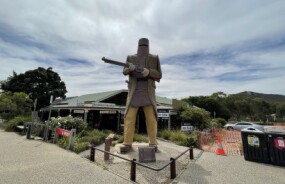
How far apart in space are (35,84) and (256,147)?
33.3 meters

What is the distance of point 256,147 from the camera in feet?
25.0

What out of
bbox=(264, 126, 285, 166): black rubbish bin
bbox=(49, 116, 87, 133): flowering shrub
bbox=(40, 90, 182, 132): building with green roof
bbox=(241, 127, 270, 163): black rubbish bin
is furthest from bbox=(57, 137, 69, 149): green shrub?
bbox=(264, 126, 285, 166): black rubbish bin

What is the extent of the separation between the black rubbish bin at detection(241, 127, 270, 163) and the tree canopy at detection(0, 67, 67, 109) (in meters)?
31.3

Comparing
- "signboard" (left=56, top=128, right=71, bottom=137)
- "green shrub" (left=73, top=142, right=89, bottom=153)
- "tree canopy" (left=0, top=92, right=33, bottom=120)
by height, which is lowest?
"green shrub" (left=73, top=142, right=89, bottom=153)

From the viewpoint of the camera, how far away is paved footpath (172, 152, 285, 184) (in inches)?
210

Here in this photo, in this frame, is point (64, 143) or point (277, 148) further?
point (64, 143)

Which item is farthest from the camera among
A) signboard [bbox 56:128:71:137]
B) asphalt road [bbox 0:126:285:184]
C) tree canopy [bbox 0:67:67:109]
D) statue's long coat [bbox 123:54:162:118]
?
tree canopy [bbox 0:67:67:109]

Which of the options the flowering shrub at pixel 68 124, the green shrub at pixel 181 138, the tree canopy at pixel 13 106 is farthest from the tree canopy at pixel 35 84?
the green shrub at pixel 181 138

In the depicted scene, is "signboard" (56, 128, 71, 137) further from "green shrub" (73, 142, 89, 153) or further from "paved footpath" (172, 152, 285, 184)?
"paved footpath" (172, 152, 285, 184)

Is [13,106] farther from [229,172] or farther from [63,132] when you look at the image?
[229,172]

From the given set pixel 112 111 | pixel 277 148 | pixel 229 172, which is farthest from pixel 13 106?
pixel 277 148

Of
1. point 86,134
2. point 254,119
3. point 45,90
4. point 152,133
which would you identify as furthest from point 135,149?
point 254,119

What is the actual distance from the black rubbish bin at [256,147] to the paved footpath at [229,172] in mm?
298

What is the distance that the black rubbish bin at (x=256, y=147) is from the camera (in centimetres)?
743
